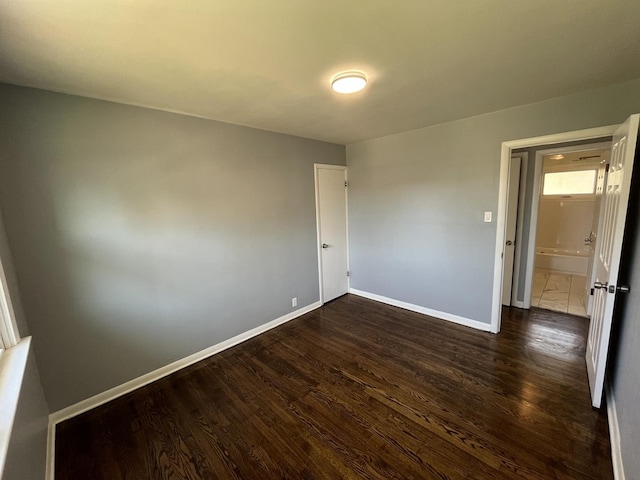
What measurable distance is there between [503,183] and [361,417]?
2.56 meters

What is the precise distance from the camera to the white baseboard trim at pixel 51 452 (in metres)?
1.51

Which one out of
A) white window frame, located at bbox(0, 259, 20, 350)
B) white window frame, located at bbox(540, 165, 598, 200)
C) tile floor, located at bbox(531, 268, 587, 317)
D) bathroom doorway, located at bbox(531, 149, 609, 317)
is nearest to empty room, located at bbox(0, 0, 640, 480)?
white window frame, located at bbox(0, 259, 20, 350)

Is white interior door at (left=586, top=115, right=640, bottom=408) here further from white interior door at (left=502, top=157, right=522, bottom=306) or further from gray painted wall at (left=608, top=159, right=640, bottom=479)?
white interior door at (left=502, top=157, right=522, bottom=306)

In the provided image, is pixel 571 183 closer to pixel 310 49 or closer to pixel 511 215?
pixel 511 215

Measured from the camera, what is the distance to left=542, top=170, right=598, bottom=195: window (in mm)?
5238

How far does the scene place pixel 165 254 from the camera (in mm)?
2322

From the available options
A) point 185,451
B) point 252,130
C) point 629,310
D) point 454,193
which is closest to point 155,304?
point 185,451

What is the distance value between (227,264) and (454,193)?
2677 mm

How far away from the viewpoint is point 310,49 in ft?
4.61

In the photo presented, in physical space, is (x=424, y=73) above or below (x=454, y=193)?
above

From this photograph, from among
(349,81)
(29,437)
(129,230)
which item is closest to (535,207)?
Result: (349,81)

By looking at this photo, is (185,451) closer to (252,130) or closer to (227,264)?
(227,264)

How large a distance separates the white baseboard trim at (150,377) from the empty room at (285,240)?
0.02m

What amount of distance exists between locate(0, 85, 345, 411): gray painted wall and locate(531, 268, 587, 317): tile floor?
3.88 metres
